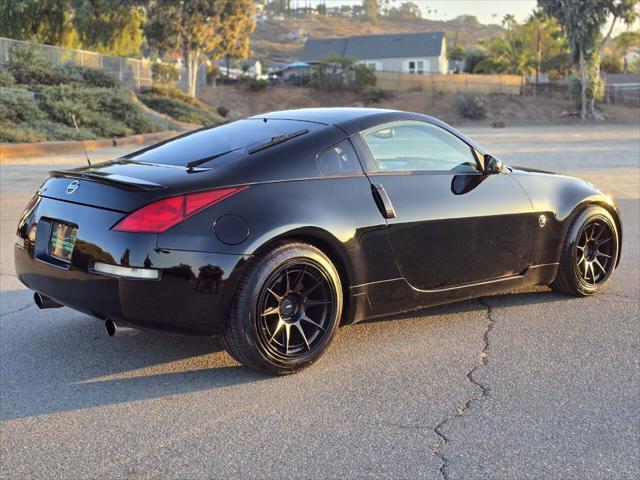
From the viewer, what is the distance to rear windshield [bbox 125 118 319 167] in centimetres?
479

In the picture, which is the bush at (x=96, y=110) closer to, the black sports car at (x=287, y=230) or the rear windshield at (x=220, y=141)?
the rear windshield at (x=220, y=141)

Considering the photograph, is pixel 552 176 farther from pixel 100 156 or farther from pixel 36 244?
pixel 100 156

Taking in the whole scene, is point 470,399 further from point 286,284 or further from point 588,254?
point 588,254

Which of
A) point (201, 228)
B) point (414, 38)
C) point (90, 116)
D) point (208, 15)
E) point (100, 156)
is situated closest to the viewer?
point (201, 228)

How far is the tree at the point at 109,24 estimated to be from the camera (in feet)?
140

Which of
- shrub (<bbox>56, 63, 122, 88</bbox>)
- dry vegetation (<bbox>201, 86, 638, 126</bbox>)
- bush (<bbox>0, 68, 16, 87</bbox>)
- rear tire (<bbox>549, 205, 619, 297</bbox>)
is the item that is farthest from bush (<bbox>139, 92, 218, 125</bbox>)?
rear tire (<bbox>549, 205, 619, 297</bbox>)

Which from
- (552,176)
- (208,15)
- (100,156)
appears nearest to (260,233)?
(552,176)

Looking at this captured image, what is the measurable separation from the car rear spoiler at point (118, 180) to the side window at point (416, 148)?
148 cm

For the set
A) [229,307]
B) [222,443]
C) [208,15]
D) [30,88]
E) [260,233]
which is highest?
[208,15]

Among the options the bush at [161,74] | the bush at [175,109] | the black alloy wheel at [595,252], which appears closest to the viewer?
the black alloy wheel at [595,252]

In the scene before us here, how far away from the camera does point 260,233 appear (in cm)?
423

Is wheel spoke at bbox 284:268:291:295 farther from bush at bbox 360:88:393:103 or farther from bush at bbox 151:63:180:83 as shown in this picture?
Answer: bush at bbox 360:88:393:103

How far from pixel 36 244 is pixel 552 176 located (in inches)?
152

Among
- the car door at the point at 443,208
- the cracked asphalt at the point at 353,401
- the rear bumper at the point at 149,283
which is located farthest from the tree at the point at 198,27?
the rear bumper at the point at 149,283
